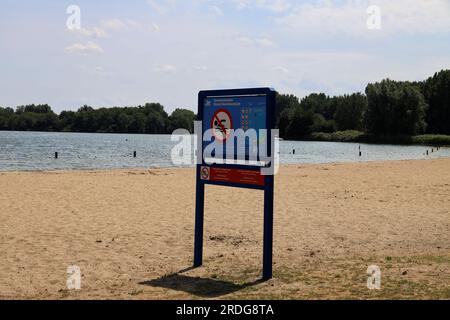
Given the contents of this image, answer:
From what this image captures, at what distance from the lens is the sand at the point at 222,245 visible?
7375 mm

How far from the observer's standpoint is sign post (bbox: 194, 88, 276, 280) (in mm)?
7820

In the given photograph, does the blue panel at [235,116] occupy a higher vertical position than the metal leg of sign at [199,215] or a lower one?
higher

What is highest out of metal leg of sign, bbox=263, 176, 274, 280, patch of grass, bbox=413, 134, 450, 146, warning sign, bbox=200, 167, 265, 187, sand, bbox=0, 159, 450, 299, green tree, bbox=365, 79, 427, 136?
green tree, bbox=365, 79, 427, 136

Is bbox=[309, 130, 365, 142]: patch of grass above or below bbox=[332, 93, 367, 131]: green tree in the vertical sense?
below

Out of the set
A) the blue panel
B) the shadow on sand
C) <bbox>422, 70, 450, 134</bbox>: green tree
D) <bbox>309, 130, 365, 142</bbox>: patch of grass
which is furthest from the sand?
<bbox>309, 130, 365, 142</bbox>: patch of grass

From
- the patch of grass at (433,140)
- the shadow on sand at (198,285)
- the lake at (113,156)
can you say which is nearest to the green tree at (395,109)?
the patch of grass at (433,140)

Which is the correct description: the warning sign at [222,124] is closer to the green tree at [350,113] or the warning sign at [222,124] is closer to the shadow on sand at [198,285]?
the shadow on sand at [198,285]

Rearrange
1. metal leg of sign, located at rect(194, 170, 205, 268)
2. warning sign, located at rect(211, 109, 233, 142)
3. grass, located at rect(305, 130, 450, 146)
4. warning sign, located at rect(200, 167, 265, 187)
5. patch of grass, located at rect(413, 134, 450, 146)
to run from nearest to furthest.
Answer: warning sign, located at rect(200, 167, 265, 187)
warning sign, located at rect(211, 109, 233, 142)
metal leg of sign, located at rect(194, 170, 205, 268)
patch of grass, located at rect(413, 134, 450, 146)
grass, located at rect(305, 130, 450, 146)

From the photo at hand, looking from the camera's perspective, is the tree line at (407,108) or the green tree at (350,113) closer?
the tree line at (407,108)

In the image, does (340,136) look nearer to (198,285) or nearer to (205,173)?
(205,173)

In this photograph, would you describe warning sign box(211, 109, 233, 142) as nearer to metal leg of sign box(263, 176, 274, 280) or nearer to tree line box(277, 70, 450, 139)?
metal leg of sign box(263, 176, 274, 280)

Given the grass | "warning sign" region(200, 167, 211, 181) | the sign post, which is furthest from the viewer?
the grass
